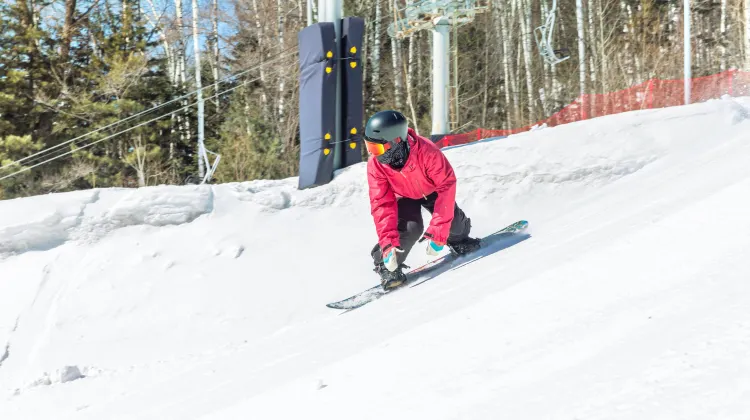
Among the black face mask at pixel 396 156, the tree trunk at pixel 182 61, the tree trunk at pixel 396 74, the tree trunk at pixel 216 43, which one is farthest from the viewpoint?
the tree trunk at pixel 396 74

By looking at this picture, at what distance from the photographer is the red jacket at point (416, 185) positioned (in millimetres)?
4387

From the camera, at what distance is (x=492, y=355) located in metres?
2.30

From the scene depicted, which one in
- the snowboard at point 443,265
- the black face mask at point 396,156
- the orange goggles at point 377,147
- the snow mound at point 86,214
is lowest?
the snowboard at point 443,265

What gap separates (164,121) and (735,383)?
17080 millimetres

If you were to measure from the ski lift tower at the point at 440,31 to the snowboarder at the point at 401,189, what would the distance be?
272 inches

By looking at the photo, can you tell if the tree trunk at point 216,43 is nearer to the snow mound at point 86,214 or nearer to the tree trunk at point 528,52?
the tree trunk at point 528,52

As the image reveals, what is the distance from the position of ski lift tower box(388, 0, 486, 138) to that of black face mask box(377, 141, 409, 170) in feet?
23.4

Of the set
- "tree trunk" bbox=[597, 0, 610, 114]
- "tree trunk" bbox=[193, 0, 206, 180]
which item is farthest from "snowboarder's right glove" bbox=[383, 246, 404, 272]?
"tree trunk" bbox=[597, 0, 610, 114]

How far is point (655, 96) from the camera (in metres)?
14.9

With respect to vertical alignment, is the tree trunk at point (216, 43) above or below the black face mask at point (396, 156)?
above

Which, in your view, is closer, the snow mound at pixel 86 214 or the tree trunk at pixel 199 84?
the snow mound at pixel 86 214

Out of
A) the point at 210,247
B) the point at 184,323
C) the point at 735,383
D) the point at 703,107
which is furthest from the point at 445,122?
the point at 735,383

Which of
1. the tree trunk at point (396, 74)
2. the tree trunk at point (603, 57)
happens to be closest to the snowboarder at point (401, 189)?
the tree trunk at point (396, 74)

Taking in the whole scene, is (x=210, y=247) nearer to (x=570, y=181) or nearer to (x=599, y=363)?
(x=570, y=181)
